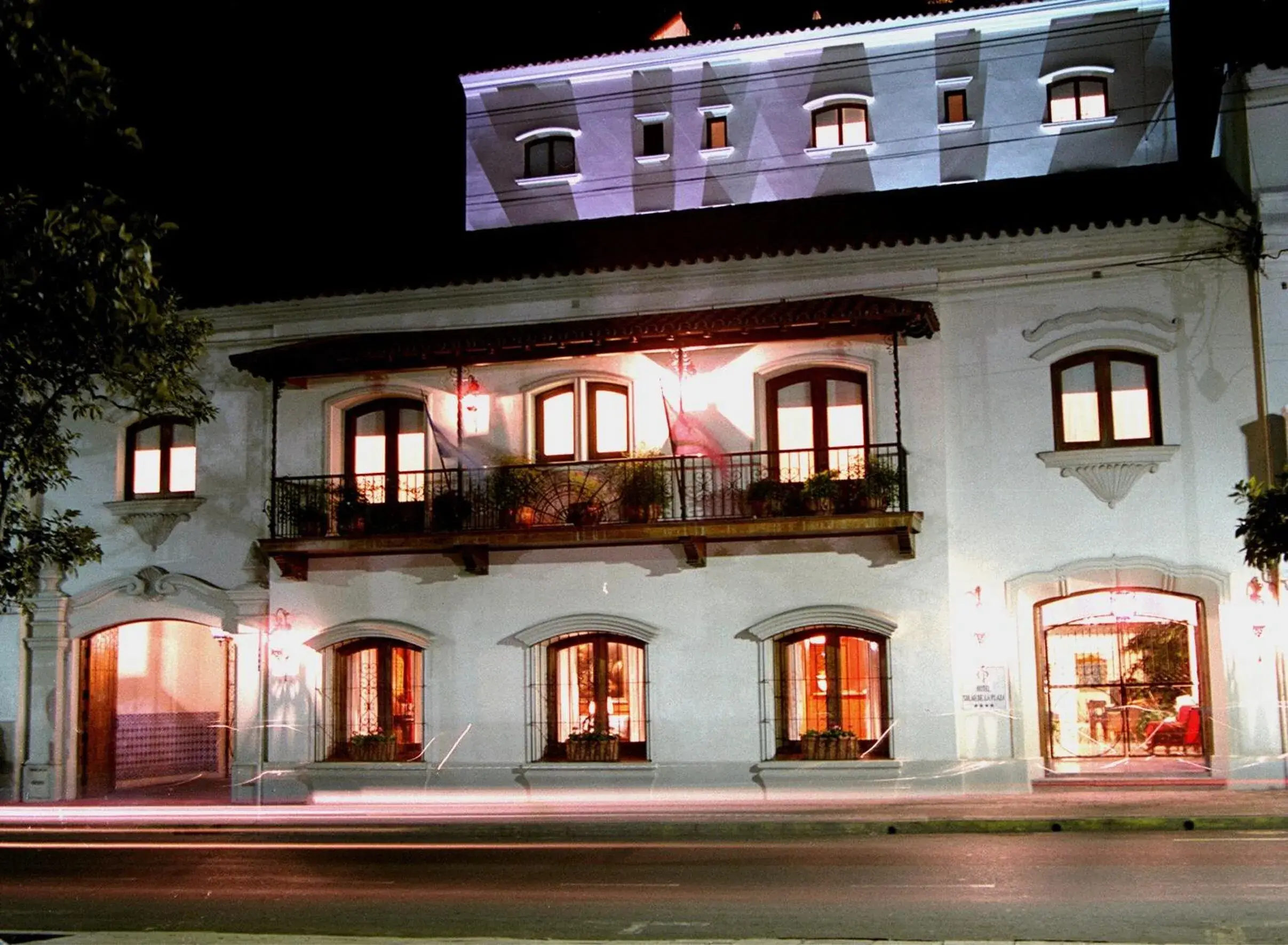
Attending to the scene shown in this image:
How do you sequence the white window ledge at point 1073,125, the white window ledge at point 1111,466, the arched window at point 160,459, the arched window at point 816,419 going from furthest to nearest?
the white window ledge at point 1073,125
the arched window at point 160,459
the arched window at point 816,419
the white window ledge at point 1111,466

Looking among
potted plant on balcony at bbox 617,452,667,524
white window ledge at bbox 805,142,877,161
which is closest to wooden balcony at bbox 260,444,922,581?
potted plant on balcony at bbox 617,452,667,524

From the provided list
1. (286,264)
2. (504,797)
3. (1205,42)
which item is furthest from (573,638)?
(1205,42)

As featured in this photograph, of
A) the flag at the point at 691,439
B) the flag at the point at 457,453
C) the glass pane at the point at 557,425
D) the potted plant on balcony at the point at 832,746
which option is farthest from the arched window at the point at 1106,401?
the flag at the point at 457,453

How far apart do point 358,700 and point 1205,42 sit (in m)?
19.1

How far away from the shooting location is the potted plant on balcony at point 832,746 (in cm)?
2028

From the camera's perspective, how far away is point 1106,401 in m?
20.3

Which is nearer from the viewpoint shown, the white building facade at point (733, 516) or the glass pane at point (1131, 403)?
the white building facade at point (733, 516)

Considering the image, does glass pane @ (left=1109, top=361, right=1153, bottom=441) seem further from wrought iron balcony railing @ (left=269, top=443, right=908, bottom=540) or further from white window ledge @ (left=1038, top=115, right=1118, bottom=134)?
white window ledge @ (left=1038, top=115, right=1118, bottom=134)

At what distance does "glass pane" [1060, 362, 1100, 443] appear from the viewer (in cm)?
2036

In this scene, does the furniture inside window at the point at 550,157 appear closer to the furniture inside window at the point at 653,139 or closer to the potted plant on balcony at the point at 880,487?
the furniture inside window at the point at 653,139

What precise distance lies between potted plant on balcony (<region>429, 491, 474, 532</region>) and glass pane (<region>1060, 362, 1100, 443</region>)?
28.7 ft

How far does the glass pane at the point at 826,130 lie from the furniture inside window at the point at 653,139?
2.92m

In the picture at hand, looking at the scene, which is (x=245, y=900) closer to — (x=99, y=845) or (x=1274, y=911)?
(x=99, y=845)

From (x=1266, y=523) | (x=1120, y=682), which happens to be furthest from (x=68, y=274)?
(x=1120, y=682)
